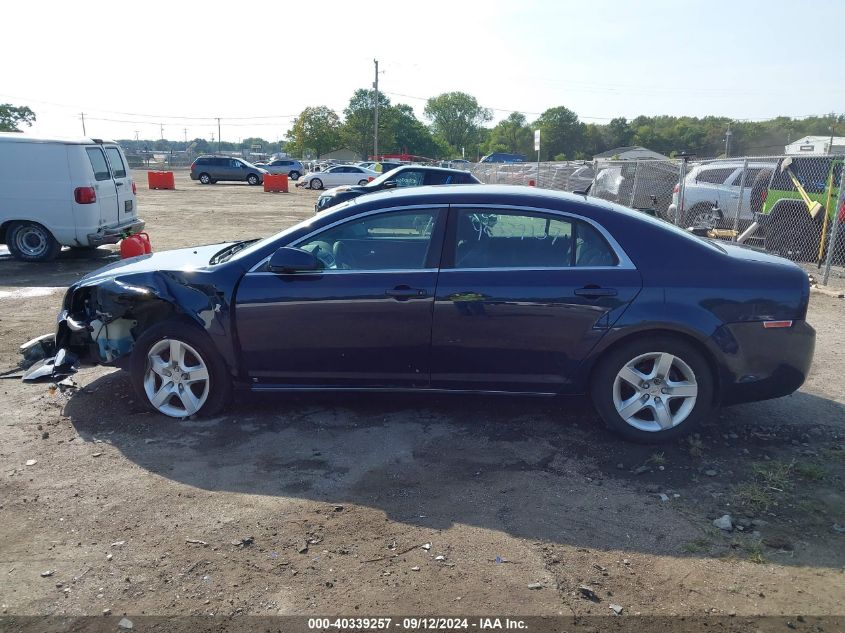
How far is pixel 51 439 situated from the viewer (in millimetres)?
4555

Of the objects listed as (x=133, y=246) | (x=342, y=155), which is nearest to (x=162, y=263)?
(x=133, y=246)

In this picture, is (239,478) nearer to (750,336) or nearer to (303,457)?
(303,457)

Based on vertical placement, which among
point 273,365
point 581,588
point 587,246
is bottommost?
point 581,588

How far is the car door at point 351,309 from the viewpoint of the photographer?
4.49m

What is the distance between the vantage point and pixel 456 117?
137875 millimetres

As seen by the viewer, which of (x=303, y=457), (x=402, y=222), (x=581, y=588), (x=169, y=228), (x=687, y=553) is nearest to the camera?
(x=581, y=588)

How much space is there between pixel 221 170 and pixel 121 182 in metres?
33.8

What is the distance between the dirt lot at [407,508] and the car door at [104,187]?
6.51 m

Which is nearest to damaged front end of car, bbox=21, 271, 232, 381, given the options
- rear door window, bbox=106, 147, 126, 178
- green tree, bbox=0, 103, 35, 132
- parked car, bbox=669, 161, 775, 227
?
rear door window, bbox=106, 147, 126, 178

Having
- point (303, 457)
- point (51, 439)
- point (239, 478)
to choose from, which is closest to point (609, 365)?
point (303, 457)

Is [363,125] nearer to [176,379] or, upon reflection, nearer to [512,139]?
[512,139]

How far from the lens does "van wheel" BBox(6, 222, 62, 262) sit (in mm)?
11188

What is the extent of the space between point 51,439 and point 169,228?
13306 millimetres

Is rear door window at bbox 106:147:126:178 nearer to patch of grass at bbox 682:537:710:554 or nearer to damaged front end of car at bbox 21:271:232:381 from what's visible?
damaged front end of car at bbox 21:271:232:381
